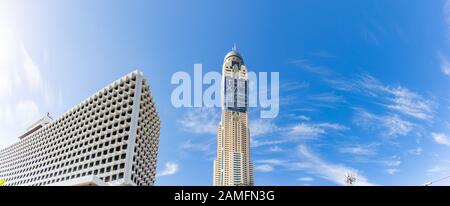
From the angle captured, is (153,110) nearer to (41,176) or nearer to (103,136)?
(103,136)

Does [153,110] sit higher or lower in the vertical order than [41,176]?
higher

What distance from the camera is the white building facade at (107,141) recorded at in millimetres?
74375

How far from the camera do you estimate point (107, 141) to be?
79.2 meters

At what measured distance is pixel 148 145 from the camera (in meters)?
89.9

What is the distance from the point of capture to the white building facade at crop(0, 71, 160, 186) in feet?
244
